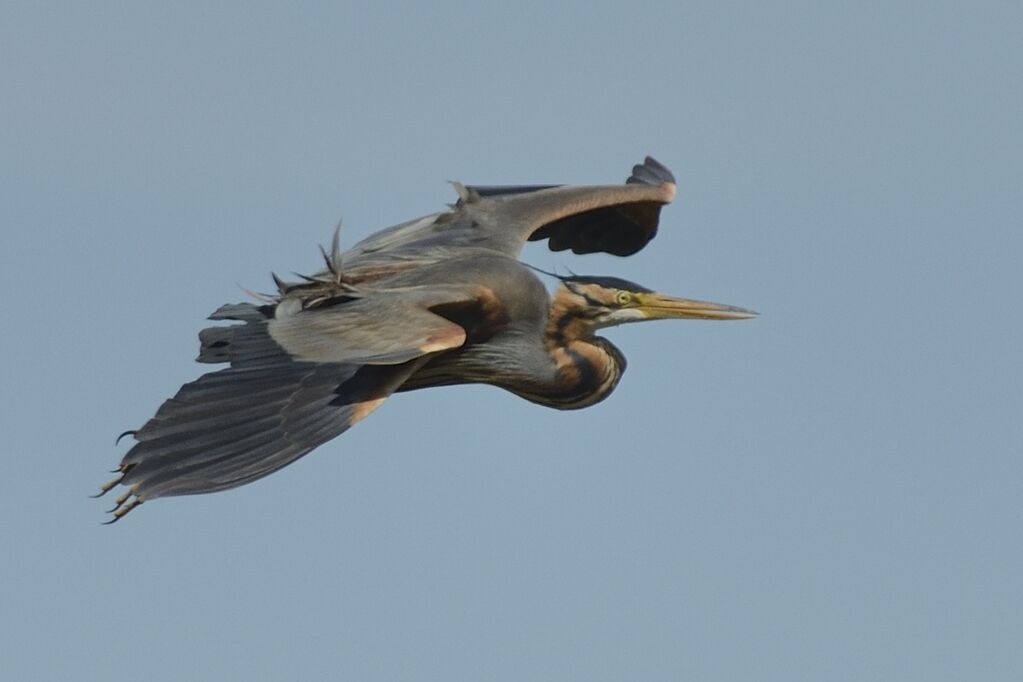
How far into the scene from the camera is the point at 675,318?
1087 cm

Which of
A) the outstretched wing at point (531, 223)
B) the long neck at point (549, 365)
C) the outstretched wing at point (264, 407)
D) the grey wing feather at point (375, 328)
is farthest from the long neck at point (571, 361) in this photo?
the outstretched wing at point (264, 407)

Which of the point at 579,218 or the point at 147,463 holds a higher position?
the point at 579,218

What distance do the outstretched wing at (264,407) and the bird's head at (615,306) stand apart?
4.64 feet

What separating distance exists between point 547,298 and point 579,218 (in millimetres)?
1780

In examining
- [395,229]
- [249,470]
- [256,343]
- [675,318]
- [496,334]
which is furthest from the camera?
[395,229]

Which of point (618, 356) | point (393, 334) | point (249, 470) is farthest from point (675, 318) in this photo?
point (249, 470)

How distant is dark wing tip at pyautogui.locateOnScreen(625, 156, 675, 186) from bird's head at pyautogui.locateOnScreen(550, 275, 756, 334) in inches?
55.4

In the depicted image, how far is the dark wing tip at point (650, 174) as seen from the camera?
40.0 feet

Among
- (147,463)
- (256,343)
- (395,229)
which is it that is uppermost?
(395,229)

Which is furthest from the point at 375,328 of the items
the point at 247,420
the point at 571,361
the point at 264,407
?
the point at 571,361

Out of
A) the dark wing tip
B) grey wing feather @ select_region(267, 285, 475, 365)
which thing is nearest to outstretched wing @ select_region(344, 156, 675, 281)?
the dark wing tip

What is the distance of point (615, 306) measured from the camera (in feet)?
35.1

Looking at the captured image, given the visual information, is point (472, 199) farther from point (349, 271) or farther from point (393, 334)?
point (393, 334)

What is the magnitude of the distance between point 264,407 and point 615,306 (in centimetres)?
235
